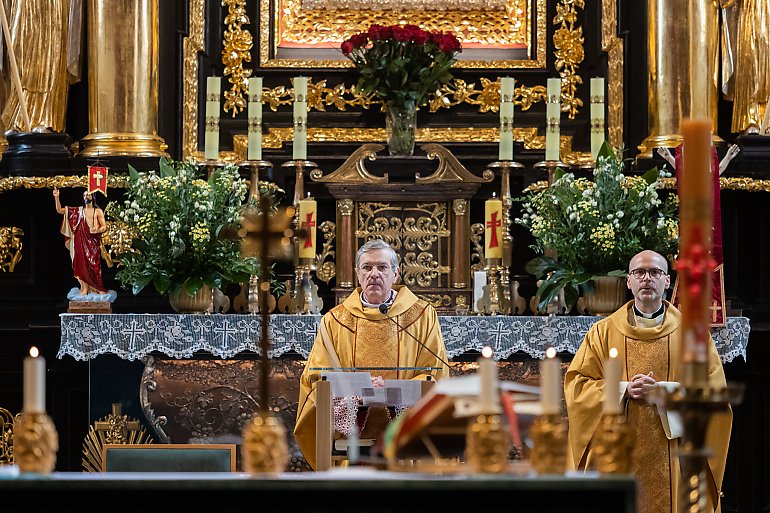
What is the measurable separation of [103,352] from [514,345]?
7.27 ft

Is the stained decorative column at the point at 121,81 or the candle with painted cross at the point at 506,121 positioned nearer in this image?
the candle with painted cross at the point at 506,121

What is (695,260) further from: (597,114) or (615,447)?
(597,114)

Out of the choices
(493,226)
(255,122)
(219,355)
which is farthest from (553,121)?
(219,355)

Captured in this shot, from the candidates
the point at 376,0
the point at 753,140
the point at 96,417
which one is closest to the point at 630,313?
the point at 753,140

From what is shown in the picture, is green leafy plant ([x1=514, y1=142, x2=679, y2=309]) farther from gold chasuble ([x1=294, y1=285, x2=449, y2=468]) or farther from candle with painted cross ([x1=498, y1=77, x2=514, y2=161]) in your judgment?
gold chasuble ([x1=294, y1=285, x2=449, y2=468])

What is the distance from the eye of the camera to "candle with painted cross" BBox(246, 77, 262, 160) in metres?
8.29

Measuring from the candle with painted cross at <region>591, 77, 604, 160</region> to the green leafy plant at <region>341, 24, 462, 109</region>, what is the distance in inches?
36.0

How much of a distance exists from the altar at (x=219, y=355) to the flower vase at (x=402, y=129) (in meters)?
1.50

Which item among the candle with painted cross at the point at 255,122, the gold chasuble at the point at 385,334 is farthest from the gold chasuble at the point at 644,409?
the candle with painted cross at the point at 255,122

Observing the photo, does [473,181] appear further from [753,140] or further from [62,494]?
[62,494]

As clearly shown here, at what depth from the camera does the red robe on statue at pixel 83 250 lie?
26.5 ft

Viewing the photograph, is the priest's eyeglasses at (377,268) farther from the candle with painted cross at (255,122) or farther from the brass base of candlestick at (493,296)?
the candle with painted cross at (255,122)

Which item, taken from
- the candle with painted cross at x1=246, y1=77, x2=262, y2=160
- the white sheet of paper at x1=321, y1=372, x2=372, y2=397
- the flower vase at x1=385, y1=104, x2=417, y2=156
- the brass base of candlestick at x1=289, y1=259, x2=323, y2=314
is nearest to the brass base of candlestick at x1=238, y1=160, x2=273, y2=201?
the candle with painted cross at x1=246, y1=77, x2=262, y2=160

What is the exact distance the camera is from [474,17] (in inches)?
381
